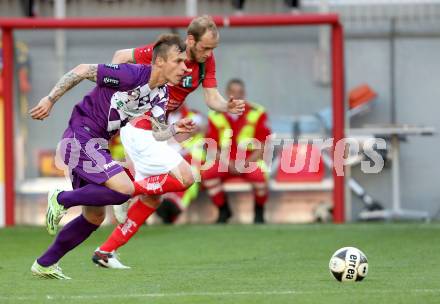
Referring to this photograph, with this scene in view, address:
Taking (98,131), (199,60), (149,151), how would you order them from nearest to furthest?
(98,131)
(199,60)
(149,151)

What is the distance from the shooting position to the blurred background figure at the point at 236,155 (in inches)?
576

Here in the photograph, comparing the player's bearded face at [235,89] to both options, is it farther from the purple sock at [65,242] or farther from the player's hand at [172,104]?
the purple sock at [65,242]

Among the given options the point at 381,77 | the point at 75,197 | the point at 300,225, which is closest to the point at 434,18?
the point at 381,77

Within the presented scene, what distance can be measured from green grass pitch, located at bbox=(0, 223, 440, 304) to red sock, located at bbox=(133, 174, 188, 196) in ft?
2.03

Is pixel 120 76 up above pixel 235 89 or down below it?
above

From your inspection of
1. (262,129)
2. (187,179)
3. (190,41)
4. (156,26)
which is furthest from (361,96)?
(187,179)

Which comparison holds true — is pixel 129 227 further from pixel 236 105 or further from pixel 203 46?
pixel 203 46

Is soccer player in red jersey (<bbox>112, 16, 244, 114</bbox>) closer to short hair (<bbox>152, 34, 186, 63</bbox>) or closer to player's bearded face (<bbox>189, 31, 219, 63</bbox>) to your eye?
player's bearded face (<bbox>189, 31, 219, 63</bbox>)

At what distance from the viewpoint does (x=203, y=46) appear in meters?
9.27

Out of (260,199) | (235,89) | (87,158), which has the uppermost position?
(235,89)

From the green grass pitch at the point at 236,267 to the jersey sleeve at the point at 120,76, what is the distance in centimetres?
138

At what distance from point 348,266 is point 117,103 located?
2155 mm

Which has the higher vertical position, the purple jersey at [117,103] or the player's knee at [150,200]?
the purple jersey at [117,103]

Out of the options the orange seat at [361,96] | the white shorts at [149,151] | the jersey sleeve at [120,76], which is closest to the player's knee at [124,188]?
the jersey sleeve at [120,76]
